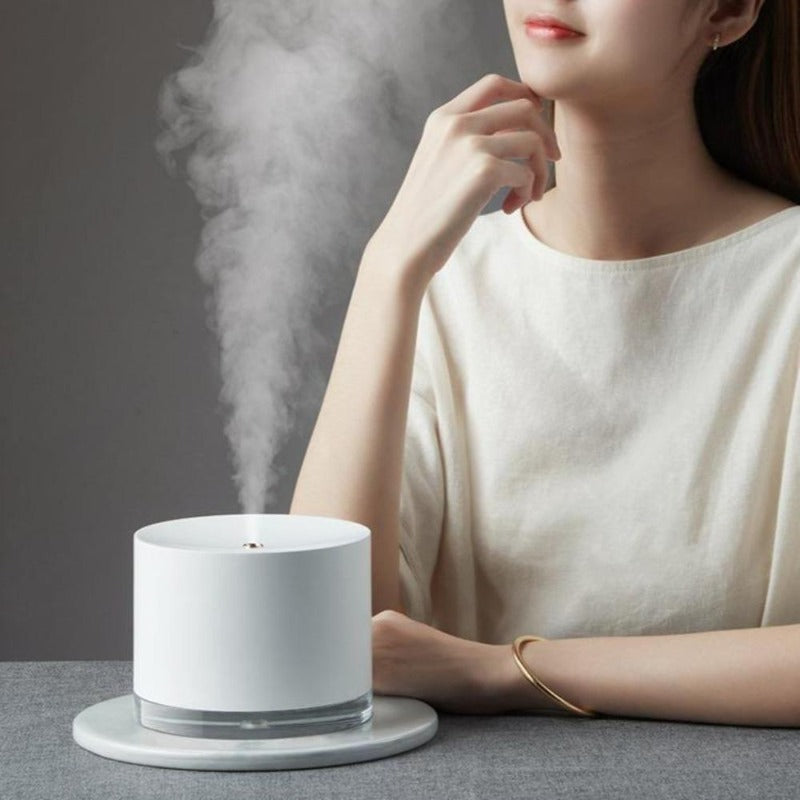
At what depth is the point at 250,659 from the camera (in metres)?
0.90

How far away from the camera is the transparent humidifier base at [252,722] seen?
3.00 feet

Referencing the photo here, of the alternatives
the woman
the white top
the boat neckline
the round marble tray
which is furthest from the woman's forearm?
the round marble tray

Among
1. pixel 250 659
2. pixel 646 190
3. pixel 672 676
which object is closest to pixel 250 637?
pixel 250 659

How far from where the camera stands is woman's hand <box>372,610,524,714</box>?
3.46 ft

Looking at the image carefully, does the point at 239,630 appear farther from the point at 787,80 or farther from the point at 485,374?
the point at 787,80

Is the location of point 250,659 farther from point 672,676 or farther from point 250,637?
point 672,676

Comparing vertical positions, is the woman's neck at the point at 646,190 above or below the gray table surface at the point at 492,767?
above

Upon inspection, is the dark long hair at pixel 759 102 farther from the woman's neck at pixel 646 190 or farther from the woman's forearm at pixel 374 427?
the woman's forearm at pixel 374 427

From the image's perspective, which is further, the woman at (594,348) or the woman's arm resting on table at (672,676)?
the woman at (594,348)

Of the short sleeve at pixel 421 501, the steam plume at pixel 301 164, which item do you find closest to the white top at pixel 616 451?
the short sleeve at pixel 421 501

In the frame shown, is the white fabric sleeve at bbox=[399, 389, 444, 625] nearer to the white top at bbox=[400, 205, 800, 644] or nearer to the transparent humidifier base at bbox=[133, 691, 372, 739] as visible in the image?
the white top at bbox=[400, 205, 800, 644]

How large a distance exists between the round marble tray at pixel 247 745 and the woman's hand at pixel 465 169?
506 millimetres

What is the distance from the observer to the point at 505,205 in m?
1.40

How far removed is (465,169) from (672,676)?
1.73 feet
